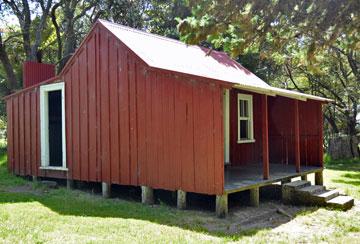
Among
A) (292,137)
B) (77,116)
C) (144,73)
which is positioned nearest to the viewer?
(144,73)

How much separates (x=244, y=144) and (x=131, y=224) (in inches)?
276

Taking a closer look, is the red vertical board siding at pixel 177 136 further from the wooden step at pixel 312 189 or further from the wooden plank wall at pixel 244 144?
the wooden plank wall at pixel 244 144

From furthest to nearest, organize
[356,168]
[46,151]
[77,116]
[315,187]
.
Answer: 1. [356,168]
2. [46,151]
3. [77,116]
4. [315,187]

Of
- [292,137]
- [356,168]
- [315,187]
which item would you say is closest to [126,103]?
[315,187]

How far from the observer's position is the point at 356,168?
60.8 feet

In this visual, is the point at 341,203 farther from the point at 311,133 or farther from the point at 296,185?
the point at 311,133

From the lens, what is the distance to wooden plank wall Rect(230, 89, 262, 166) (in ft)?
43.5

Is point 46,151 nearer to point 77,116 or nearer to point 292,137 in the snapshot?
point 77,116

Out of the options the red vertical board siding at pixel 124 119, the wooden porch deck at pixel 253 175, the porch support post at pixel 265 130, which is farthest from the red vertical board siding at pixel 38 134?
the porch support post at pixel 265 130

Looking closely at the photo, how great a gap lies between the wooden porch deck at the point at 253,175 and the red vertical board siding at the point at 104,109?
3.14 meters

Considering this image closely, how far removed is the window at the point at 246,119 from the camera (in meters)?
13.7

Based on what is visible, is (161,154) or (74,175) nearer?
(161,154)

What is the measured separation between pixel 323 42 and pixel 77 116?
744 centimetres

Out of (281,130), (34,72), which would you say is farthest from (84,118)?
(281,130)
